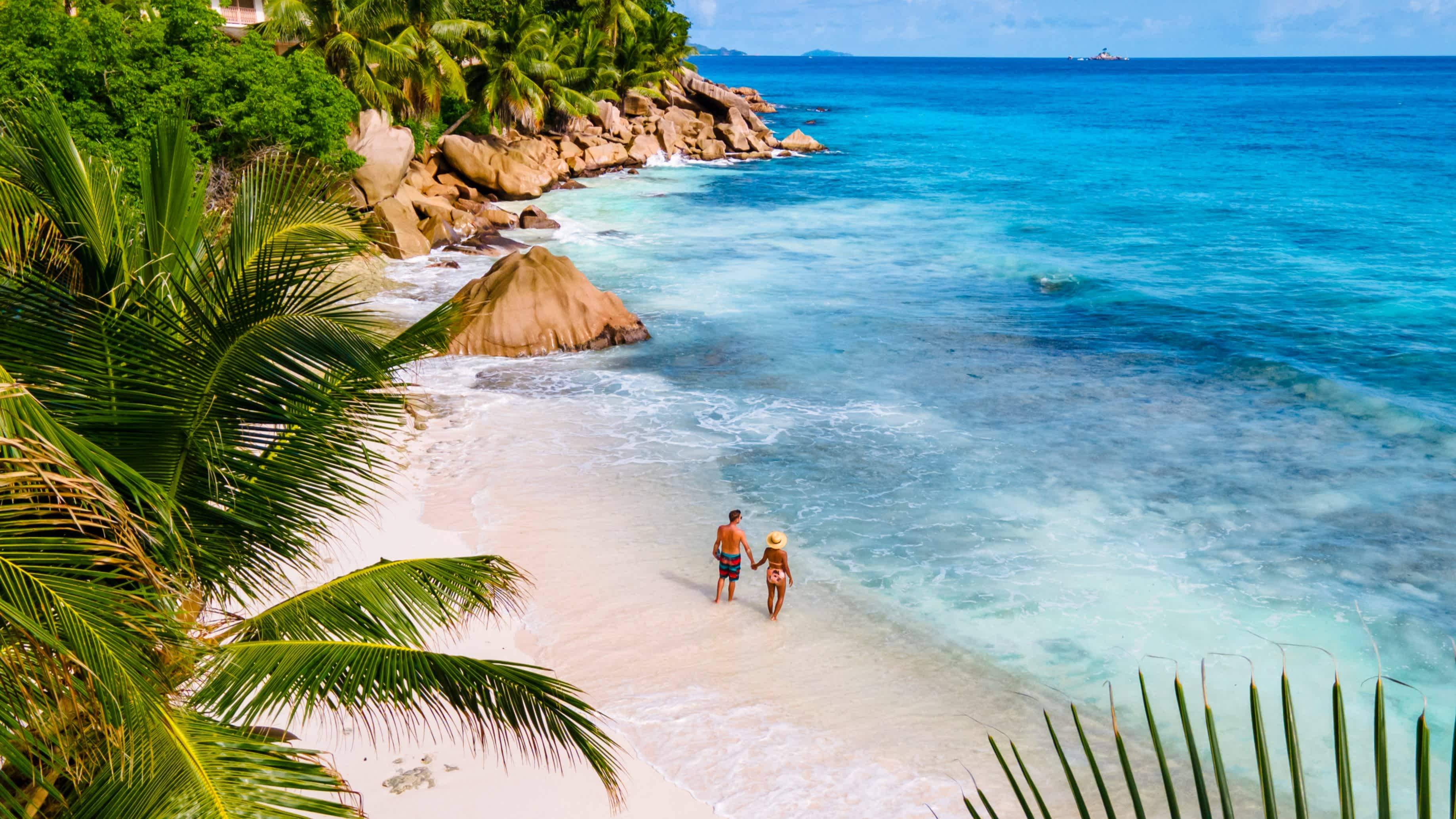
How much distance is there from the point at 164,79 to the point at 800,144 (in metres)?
44.0

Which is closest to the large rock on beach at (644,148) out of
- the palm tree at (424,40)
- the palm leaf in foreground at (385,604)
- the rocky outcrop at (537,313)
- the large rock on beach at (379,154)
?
the palm tree at (424,40)

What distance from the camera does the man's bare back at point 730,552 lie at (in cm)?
1099

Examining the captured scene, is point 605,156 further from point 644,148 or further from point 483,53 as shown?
point 483,53

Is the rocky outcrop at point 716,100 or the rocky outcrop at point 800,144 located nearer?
the rocky outcrop at point 800,144

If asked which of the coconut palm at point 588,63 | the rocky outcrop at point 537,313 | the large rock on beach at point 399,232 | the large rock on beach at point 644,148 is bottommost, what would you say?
the rocky outcrop at point 537,313

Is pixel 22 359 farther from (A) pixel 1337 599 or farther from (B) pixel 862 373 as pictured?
(B) pixel 862 373

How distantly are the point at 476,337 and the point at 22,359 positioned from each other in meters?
15.2

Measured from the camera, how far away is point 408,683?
474cm

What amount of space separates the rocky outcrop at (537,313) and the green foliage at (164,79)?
5.15 meters

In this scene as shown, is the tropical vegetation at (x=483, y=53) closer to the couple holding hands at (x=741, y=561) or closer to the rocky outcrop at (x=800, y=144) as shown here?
the rocky outcrop at (x=800, y=144)

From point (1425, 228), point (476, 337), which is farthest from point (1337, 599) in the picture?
point (1425, 228)

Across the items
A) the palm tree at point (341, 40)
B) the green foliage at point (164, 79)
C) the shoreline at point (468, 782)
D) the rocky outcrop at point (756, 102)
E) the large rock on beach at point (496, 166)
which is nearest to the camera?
the shoreline at point (468, 782)

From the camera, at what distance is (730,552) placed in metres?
11.0

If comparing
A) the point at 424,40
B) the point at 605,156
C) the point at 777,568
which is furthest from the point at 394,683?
the point at 605,156
